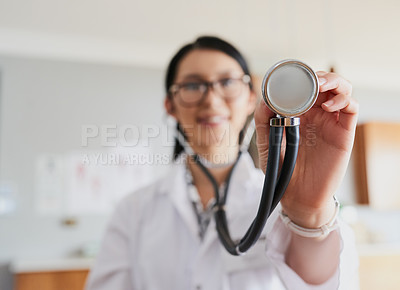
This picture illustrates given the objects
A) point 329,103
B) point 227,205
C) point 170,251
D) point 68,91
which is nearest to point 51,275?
point 68,91

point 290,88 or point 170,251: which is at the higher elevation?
point 290,88

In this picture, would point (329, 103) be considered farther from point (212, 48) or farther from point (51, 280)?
point (51, 280)

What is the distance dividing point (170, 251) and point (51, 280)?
3.96ft

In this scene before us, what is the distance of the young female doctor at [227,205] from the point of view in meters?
0.19

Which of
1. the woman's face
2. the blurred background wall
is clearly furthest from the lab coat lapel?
the blurred background wall

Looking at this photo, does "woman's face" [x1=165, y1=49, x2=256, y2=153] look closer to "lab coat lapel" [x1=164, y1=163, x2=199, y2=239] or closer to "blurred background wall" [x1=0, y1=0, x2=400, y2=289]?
"lab coat lapel" [x1=164, y1=163, x2=199, y2=239]

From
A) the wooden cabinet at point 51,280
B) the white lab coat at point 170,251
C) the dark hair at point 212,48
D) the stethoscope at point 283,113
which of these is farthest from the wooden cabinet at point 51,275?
the stethoscope at point 283,113

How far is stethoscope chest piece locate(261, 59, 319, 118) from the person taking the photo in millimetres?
147

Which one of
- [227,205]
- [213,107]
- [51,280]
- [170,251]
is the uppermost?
[213,107]

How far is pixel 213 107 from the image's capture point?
32 centimetres

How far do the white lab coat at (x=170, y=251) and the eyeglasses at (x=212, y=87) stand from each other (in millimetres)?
84

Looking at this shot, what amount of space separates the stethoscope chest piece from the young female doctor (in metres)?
0.02

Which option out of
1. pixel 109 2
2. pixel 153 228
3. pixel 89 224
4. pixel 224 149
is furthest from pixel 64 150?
pixel 224 149

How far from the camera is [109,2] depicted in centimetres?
152
